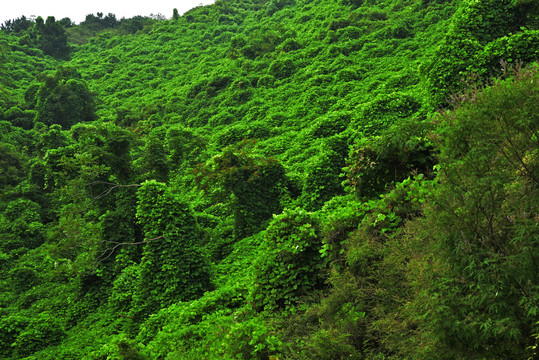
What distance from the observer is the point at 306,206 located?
10.4 meters

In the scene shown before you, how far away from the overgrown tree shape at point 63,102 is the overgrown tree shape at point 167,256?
21770 mm

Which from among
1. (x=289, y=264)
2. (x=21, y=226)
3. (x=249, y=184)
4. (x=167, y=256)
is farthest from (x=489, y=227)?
(x=21, y=226)

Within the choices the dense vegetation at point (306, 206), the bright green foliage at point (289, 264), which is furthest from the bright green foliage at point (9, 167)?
the bright green foliage at point (289, 264)

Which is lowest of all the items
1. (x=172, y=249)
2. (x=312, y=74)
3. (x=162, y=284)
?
(x=162, y=284)

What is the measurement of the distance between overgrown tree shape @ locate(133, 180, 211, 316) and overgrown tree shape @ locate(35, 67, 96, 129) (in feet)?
71.4

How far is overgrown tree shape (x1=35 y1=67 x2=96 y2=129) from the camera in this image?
27.2 metres

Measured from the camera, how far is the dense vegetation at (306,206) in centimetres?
276

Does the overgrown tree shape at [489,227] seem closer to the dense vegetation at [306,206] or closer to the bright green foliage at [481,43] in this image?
the dense vegetation at [306,206]

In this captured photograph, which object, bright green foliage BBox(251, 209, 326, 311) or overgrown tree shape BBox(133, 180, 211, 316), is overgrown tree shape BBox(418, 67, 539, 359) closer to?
bright green foliage BBox(251, 209, 326, 311)

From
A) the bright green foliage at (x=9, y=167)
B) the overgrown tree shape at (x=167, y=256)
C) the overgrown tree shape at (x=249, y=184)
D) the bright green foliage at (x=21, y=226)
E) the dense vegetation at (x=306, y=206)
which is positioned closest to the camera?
the dense vegetation at (x=306, y=206)

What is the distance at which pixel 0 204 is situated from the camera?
59.8ft

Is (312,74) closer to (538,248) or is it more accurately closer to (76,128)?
(76,128)

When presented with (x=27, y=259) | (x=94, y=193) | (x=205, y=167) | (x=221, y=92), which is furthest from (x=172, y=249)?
(x=221, y=92)

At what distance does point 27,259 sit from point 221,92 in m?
16.0
